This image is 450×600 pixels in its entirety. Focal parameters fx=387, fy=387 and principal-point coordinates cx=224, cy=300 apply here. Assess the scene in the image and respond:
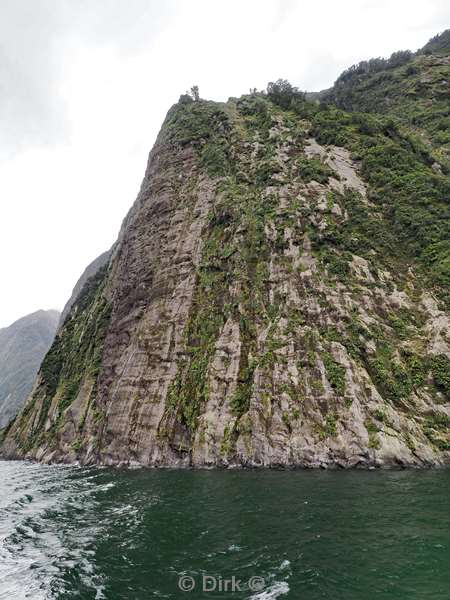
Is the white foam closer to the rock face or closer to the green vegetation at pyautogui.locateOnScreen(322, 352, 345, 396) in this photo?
the rock face

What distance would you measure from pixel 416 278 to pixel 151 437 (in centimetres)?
3156

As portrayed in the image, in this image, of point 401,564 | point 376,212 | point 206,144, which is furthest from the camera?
point 206,144

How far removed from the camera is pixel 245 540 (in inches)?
582

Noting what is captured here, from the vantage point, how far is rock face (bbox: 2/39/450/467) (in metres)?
31.4

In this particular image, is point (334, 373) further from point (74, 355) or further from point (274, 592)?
point (74, 355)

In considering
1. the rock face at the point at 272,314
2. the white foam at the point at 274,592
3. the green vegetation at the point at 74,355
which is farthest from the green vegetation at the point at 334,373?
the green vegetation at the point at 74,355

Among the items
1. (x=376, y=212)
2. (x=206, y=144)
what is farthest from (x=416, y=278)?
(x=206, y=144)

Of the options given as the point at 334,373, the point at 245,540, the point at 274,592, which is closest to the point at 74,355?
the point at 334,373

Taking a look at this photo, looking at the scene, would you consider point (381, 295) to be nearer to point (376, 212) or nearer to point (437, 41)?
point (376, 212)

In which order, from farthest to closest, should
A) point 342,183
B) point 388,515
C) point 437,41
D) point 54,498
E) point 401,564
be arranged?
point 437,41, point 342,183, point 54,498, point 388,515, point 401,564

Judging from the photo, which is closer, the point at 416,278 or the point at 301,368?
the point at 301,368

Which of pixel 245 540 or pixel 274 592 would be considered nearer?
pixel 274 592

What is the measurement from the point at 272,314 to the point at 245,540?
2645cm

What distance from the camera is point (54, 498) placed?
26.2 metres
